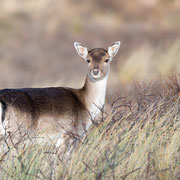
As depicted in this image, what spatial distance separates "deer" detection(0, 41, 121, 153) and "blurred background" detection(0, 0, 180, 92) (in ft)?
17.9

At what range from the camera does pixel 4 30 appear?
28141 millimetres

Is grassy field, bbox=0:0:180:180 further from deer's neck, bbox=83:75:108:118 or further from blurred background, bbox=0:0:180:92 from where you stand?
deer's neck, bbox=83:75:108:118

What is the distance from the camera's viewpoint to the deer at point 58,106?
6.50 metres

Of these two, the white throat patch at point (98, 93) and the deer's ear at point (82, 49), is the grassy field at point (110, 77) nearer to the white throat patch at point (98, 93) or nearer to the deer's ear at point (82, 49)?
the white throat patch at point (98, 93)

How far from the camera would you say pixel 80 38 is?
27375 mm

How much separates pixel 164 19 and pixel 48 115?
25.4 meters

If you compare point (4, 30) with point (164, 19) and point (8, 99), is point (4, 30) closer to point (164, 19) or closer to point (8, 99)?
point (164, 19)

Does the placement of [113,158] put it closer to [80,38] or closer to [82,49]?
[82,49]

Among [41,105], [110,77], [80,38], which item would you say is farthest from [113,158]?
[80,38]

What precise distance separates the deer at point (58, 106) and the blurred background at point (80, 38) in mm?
5455

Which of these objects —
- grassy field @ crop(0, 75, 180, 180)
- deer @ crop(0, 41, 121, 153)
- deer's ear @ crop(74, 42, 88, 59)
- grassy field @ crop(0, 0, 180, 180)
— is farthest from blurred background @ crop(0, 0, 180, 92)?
grassy field @ crop(0, 75, 180, 180)

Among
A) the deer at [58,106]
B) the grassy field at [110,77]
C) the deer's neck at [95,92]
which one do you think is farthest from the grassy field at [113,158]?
the deer's neck at [95,92]

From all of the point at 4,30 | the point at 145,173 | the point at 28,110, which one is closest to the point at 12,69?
the point at 4,30

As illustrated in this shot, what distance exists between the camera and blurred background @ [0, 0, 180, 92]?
1627cm
